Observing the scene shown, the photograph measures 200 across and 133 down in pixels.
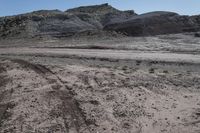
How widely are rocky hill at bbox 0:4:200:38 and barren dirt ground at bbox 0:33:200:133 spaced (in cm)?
1873

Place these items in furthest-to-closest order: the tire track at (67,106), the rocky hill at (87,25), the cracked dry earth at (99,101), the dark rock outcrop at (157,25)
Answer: the rocky hill at (87,25) → the dark rock outcrop at (157,25) → the cracked dry earth at (99,101) → the tire track at (67,106)

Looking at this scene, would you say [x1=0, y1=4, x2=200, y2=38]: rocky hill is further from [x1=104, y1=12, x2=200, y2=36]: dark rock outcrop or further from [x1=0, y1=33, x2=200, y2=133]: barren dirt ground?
[x1=0, y1=33, x2=200, y2=133]: barren dirt ground

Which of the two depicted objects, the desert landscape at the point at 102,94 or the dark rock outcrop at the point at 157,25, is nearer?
the desert landscape at the point at 102,94

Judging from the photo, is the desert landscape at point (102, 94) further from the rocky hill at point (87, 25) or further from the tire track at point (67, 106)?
the rocky hill at point (87, 25)

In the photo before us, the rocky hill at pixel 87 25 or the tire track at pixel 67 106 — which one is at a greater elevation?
the rocky hill at pixel 87 25

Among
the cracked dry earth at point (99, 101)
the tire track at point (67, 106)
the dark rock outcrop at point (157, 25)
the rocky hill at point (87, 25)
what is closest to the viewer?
the tire track at point (67, 106)

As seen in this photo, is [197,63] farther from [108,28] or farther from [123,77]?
[108,28]

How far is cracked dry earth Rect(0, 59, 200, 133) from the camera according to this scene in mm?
7254

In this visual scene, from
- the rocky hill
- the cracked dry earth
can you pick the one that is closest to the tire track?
the cracked dry earth

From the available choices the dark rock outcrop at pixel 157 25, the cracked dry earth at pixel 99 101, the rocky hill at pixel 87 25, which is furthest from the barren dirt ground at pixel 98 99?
the rocky hill at pixel 87 25

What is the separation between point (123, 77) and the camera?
11578mm

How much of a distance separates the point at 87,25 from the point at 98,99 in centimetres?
2991

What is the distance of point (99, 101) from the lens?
8.77 metres

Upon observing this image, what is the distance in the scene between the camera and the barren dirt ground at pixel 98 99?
23.9 ft
